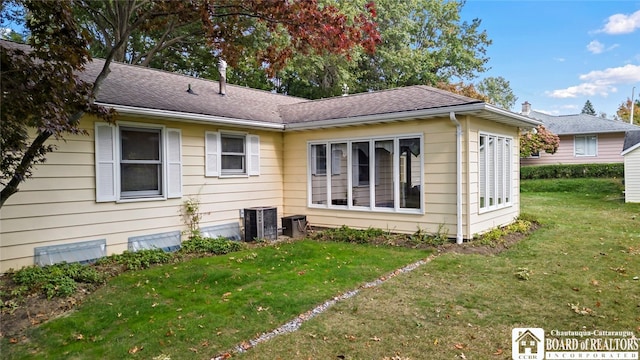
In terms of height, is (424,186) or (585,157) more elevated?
(585,157)

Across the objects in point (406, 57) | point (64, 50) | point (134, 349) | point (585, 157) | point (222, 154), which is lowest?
point (134, 349)

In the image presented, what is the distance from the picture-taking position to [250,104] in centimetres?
989

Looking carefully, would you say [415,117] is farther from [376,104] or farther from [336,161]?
[336,161]

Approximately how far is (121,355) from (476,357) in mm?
2970

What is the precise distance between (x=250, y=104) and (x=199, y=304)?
654 centimetres

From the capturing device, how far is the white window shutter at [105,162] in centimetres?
624

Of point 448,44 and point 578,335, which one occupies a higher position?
point 448,44

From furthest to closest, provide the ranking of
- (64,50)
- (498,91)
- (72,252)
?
(498,91) → (72,252) → (64,50)

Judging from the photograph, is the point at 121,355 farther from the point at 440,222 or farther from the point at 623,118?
the point at 623,118

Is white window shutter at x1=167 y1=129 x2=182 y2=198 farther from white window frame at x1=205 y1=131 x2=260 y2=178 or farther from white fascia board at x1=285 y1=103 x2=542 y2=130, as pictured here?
white fascia board at x1=285 y1=103 x2=542 y2=130

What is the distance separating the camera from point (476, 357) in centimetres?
302

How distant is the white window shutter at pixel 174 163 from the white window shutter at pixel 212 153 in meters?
0.63

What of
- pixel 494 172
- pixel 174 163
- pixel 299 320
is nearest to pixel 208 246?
pixel 174 163

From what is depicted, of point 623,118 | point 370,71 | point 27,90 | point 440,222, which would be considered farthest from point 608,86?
point 27,90
